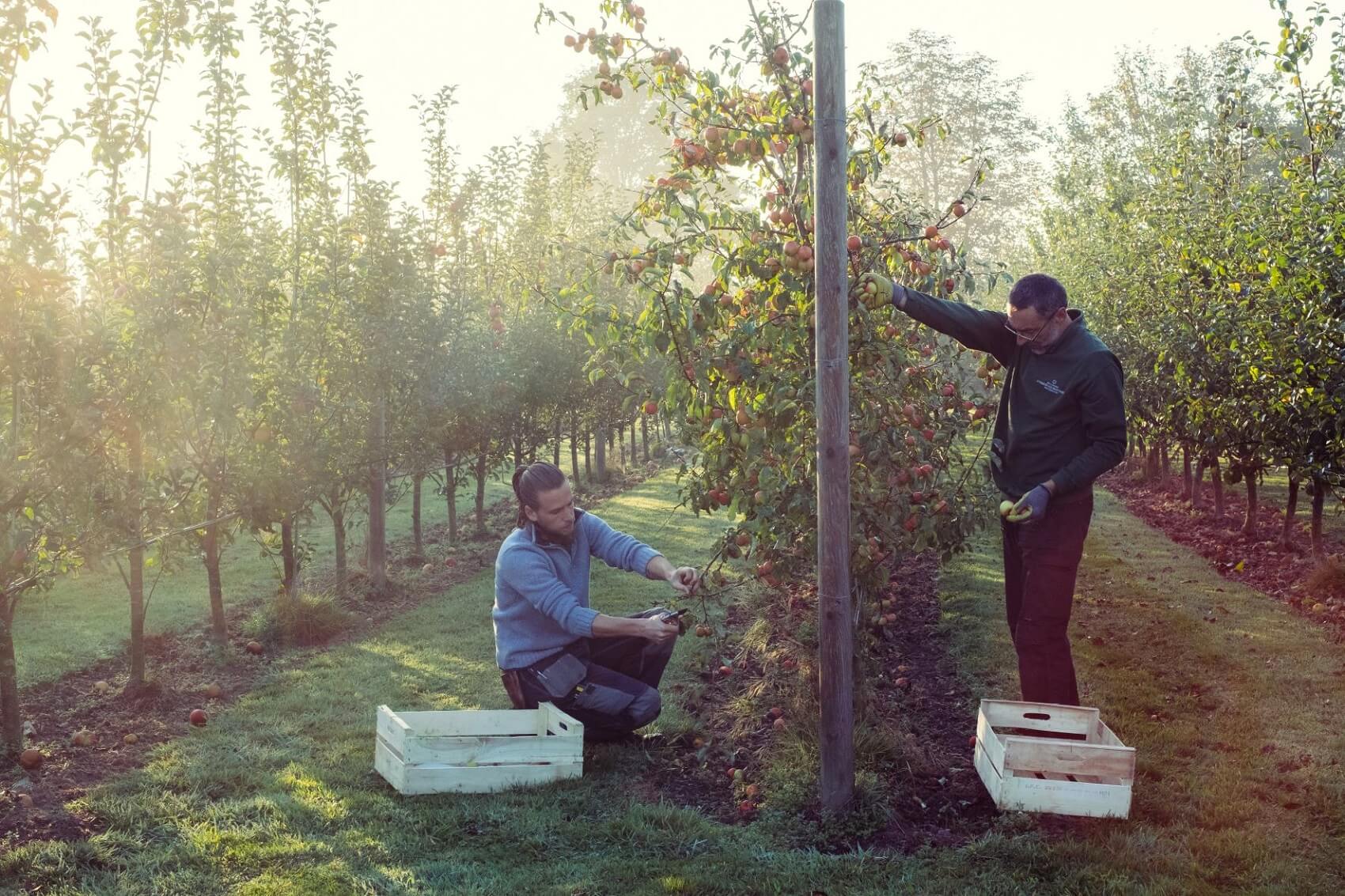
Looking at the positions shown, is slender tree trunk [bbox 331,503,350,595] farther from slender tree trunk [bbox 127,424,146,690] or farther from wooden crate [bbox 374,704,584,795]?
wooden crate [bbox 374,704,584,795]

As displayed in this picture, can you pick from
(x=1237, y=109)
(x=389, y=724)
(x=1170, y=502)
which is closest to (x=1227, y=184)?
(x=1237, y=109)

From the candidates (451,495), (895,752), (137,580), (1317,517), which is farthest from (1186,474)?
(137,580)

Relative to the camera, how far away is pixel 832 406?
4.55 metres

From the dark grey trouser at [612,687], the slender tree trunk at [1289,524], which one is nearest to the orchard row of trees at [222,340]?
the dark grey trouser at [612,687]

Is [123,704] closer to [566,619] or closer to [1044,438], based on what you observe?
[566,619]

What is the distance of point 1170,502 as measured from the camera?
15.7 meters

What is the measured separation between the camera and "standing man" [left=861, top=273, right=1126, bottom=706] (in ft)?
15.7

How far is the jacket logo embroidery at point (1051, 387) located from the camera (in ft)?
16.0

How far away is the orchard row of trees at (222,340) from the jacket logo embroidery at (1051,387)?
2.60 m

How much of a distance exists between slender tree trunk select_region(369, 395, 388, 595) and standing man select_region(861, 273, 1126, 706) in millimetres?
6403

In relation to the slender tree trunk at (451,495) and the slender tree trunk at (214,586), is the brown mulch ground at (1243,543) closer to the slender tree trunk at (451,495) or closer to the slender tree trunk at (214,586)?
the slender tree trunk at (214,586)

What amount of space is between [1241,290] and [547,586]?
7617mm

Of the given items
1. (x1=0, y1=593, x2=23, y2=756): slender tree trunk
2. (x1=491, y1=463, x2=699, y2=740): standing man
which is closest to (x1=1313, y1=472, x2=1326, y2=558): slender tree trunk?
(x1=491, y1=463, x2=699, y2=740): standing man

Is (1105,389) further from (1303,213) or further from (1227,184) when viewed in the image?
(1227,184)
